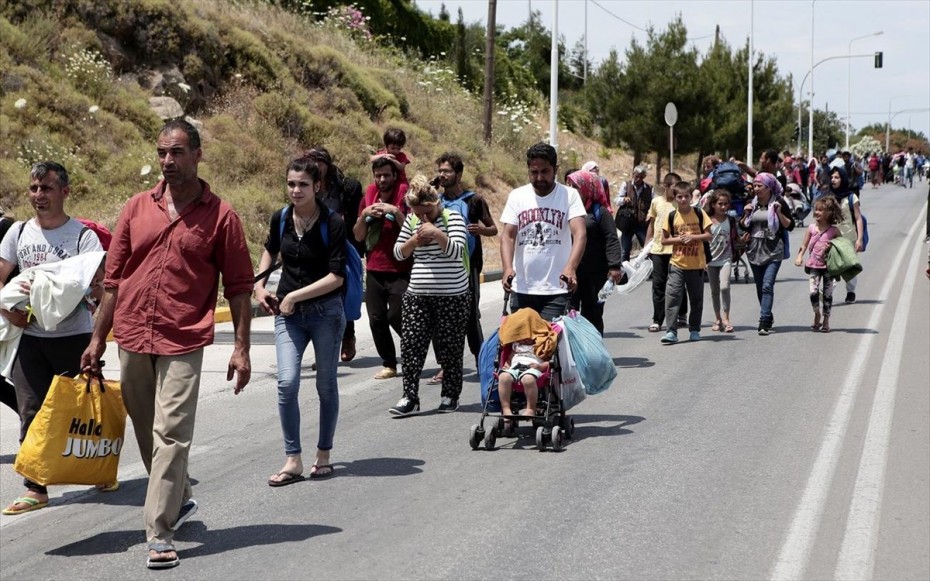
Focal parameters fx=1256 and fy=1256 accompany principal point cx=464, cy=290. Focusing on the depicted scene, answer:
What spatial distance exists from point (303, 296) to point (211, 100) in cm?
1950

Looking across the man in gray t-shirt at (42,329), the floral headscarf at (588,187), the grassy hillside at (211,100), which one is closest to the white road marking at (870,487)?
the floral headscarf at (588,187)


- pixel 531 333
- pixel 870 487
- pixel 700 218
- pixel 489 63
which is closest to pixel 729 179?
pixel 700 218

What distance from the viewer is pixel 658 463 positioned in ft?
25.8

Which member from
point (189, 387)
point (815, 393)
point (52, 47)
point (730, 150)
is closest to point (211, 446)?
point (189, 387)

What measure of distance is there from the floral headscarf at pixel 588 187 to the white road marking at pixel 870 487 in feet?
9.65

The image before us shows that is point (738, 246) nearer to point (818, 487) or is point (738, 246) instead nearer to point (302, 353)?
point (818, 487)

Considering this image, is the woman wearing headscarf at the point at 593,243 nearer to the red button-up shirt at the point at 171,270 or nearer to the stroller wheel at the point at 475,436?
the stroller wheel at the point at 475,436

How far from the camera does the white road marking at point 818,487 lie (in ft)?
19.6

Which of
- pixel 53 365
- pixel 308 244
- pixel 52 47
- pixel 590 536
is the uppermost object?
pixel 52 47

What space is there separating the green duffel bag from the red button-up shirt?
945cm

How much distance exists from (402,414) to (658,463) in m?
2.34

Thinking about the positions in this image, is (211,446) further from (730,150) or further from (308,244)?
(730,150)

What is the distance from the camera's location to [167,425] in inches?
231

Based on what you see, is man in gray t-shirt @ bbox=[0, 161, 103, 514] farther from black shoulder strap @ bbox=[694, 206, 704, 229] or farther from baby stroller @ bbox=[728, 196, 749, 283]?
baby stroller @ bbox=[728, 196, 749, 283]
